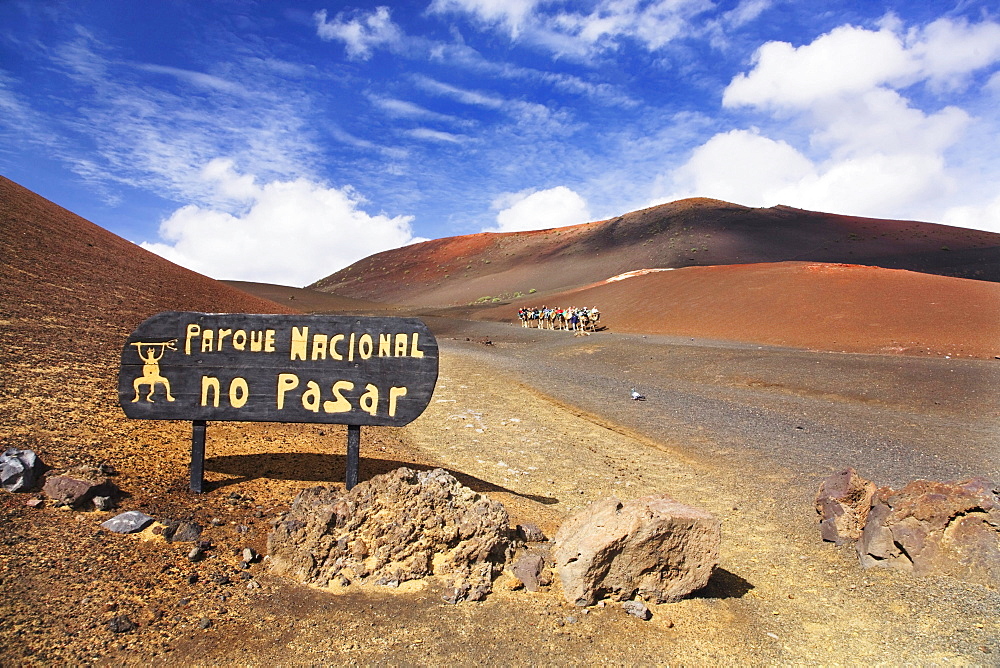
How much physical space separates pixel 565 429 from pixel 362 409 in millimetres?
5755

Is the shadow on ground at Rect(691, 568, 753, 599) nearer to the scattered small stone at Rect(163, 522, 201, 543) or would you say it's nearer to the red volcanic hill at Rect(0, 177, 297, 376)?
the scattered small stone at Rect(163, 522, 201, 543)

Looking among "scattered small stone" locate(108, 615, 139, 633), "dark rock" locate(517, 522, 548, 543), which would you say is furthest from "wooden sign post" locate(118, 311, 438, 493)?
"scattered small stone" locate(108, 615, 139, 633)

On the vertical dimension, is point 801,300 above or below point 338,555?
above

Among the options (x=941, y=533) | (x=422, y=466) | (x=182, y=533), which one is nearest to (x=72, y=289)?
(x=422, y=466)

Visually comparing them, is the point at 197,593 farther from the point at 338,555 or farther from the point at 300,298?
the point at 300,298

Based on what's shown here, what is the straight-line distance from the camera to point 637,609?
13.0 ft

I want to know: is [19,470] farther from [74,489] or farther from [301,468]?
[301,468]

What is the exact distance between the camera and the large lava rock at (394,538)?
412 centimetres

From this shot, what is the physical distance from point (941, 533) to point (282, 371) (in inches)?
234

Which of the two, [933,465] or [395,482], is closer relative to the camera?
[395,482]

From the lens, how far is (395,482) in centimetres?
457

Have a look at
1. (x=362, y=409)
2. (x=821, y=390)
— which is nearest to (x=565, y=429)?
(x=362, y=409)

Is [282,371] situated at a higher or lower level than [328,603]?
higher

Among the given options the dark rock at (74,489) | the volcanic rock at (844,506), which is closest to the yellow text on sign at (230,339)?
the dark rock at (74,489)
